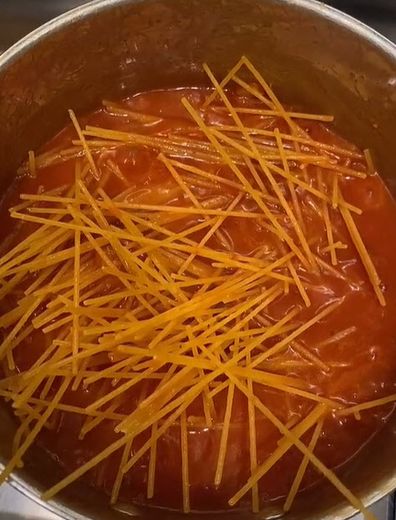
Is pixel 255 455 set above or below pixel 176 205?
below

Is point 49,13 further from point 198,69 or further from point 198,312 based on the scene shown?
point 198,312

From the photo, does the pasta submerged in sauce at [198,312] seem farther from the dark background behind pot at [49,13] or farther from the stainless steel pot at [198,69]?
the dark background behind pot at [49,13]

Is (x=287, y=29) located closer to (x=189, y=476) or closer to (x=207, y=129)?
(x=207, y=129)

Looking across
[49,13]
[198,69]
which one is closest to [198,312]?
[198,69]

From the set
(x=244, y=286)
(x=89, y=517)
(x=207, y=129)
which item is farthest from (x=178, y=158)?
(x=89, y=517)

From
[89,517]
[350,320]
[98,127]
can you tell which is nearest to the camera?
[89,517]

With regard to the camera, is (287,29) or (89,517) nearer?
(89,517)

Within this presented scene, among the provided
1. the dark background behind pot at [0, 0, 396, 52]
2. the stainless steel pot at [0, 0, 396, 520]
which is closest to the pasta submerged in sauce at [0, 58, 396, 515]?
the stainless steel pot at [0, 0, 396, 520]
